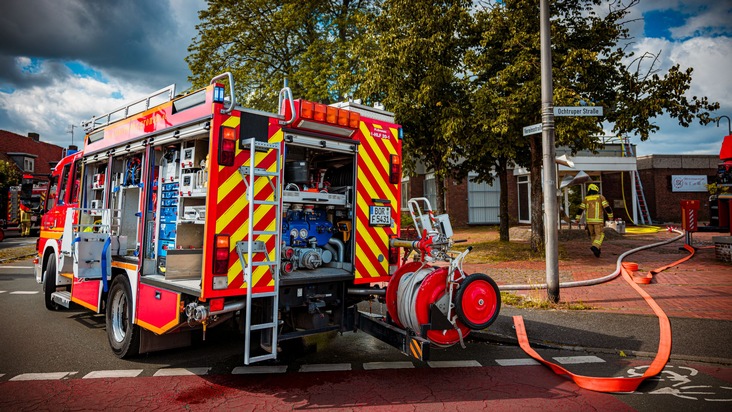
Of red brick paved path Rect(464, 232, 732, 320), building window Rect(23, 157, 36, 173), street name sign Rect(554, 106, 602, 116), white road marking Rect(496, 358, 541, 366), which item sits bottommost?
white road marking Rect(496, 358, 541, 366)

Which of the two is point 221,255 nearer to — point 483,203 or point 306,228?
point 306,228

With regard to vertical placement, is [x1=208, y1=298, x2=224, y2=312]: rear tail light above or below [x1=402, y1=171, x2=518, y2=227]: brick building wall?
below

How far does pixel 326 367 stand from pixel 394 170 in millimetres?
2523

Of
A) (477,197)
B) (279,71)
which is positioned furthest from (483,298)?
(477,197)

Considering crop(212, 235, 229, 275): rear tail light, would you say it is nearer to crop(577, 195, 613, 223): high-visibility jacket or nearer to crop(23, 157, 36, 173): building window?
crop(577, 195, 613, 223): high-visibility jacket

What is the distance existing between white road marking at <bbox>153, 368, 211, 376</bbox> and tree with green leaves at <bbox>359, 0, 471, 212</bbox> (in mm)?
9043

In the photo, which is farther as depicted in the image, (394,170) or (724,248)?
(724,248)

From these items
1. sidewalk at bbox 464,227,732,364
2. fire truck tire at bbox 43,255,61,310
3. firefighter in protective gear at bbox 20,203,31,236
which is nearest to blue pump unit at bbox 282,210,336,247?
sidewalk at bbox 464,227,732,364

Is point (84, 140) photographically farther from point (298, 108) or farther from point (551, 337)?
point (551, 337)

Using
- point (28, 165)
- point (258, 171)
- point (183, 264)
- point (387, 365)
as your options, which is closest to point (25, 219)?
point (28, 165)

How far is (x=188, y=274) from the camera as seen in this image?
472cm

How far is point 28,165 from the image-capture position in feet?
133

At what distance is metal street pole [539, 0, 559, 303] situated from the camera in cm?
764

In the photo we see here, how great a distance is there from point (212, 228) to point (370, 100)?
10609 mm
